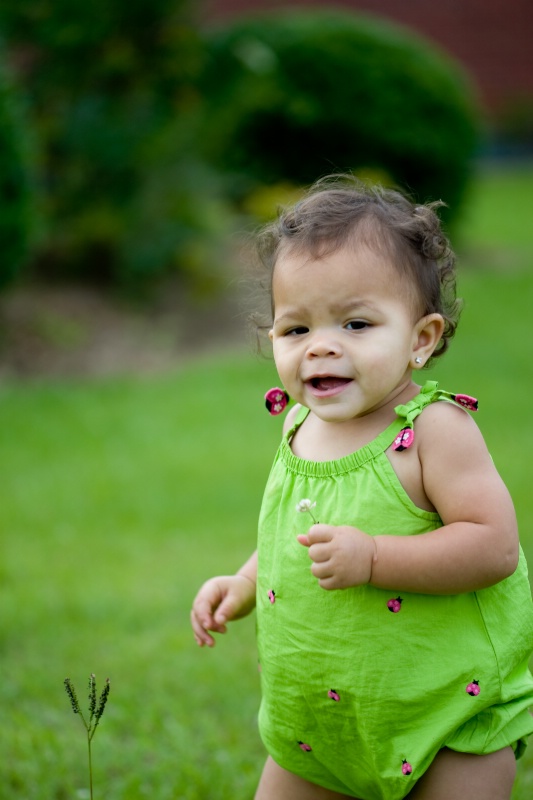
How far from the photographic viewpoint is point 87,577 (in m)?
4.43

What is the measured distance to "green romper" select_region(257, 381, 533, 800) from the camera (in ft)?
6.06

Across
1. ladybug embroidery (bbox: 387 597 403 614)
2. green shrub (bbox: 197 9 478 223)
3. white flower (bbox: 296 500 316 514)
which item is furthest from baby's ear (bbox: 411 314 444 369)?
green shrub (bbox: 197 9 478 223)

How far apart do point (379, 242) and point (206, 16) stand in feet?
29.8

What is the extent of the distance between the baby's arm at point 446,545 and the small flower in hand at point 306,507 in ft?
0.25

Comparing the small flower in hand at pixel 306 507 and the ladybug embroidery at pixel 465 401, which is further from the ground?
the ladybug embroidery at pixel 465 401

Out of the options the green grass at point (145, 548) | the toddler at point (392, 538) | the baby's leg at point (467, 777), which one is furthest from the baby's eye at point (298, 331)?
the green grass at point (145, 548)

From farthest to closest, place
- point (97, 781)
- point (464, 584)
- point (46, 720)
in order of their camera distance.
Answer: point (46, 720) < point (97, 781) < point (464, 584)

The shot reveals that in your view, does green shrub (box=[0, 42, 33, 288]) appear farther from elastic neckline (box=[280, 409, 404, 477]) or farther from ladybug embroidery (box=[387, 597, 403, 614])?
ladybug embroidery (box=[387, 597, 403, 614])

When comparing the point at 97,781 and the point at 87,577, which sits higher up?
the point at 87,577

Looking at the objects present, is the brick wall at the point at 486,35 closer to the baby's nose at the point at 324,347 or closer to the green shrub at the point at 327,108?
the green shrub at the point at 327,108

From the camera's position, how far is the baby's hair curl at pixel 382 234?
74.1 inches

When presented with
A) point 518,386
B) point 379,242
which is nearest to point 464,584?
point 379,242

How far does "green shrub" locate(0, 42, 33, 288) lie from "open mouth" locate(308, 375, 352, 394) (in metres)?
5.65

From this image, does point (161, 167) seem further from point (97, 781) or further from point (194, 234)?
point (97, 781)
